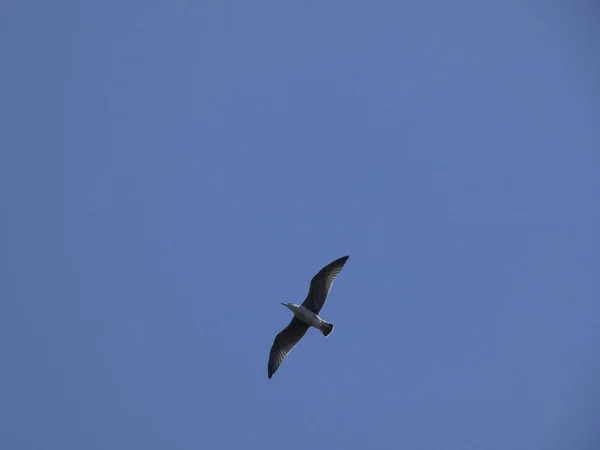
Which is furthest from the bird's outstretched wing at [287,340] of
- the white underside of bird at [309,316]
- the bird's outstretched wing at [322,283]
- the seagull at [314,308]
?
the bird's outstretched wing at [322,283]

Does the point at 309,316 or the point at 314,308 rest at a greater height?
the point at 314,308

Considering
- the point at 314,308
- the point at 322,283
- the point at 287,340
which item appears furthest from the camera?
the point at 287,340

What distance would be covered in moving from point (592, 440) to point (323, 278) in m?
39.3

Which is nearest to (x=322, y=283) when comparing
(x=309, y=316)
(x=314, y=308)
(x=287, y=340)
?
(x=314, y=308)

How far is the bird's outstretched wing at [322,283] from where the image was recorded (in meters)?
26.8

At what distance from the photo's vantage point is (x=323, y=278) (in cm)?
2681

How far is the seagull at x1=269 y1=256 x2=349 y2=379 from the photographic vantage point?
1054 inches

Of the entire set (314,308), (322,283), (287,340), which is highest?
(322,283)

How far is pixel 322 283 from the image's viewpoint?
26.9 m

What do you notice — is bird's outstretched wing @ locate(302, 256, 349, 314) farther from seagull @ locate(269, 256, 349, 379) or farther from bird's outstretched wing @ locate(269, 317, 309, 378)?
bird's outstretched wing @ locate(269, 317, 309, 378)

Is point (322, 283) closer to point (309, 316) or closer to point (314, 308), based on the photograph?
point (314, 308)

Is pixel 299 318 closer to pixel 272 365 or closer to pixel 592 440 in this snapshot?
pixel 272 365

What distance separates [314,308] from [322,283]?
87 centimetres

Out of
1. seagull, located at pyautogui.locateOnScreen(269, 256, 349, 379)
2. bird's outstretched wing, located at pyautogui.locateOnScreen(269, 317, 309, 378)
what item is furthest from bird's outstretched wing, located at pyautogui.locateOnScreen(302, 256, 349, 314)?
bird's outstretched wing, located at pyautogui.locateOnScreen(269, 317, 309, 378)
